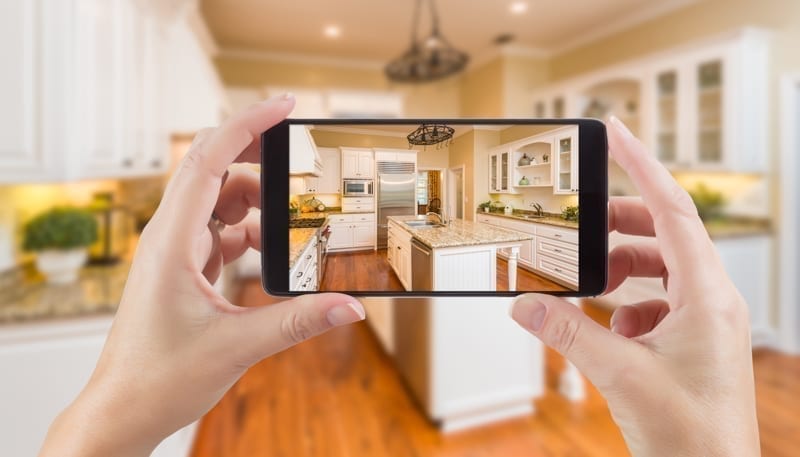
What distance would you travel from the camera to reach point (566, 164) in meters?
0.48

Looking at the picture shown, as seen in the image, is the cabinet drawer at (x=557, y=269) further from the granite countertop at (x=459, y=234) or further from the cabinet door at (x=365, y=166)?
the cabinet door at (x=365, y=166)

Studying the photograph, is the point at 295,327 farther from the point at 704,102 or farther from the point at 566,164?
the point at 704,102

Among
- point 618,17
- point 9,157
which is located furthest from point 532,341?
point 618,17

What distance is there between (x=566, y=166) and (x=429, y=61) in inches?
105

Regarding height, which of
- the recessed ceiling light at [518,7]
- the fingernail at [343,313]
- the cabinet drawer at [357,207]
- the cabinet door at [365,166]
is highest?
the recessed ceiling light at [518,7]

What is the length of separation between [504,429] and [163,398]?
1.64 m

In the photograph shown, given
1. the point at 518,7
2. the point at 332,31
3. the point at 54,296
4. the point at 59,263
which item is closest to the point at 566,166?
the point at 54,296

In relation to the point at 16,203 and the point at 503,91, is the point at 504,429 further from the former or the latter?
the point at 503,91

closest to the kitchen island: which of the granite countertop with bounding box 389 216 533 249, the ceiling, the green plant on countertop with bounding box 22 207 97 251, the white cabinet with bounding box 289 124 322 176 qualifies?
the granite countertop with bounding box 389 216 533 249

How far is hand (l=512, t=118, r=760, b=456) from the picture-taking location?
391 millimetres

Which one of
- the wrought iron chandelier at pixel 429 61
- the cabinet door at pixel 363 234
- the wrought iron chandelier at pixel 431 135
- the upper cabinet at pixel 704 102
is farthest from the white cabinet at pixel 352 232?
the upper cabinet at pixel 704 102

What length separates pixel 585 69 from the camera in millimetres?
4094

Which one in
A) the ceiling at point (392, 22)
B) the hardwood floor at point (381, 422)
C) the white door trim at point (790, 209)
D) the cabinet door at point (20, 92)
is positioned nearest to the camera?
the cabinet door at point (20, 92)

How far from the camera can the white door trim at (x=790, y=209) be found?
98.3 inches
